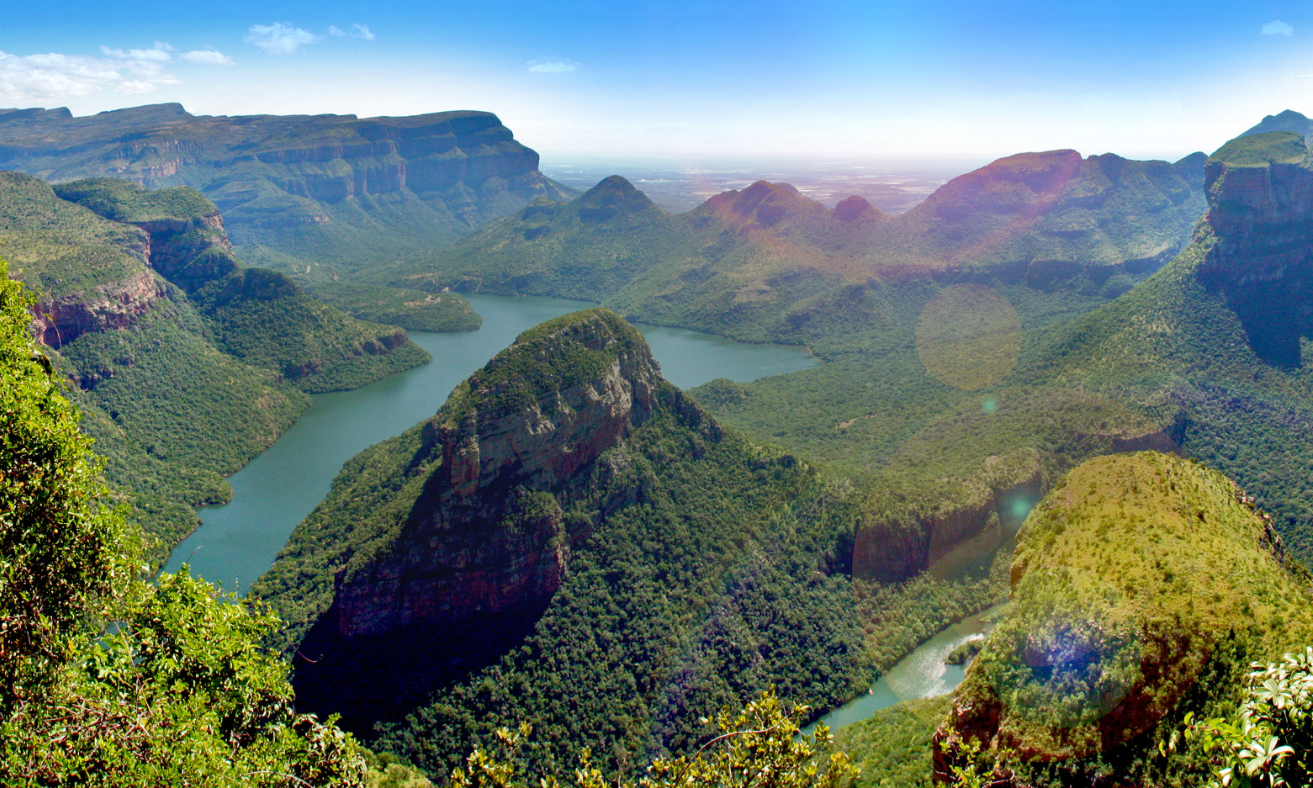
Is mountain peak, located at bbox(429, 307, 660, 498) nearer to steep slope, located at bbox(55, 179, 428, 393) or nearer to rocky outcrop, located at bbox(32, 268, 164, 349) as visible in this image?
rocky outcrop, located at bbox(32, 268, 164, 349)

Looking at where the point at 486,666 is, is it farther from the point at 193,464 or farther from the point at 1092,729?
the point at 193,464

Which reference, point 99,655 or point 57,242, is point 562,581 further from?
point 57,242

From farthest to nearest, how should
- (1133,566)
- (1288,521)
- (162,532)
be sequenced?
(162,532) → (1288,521) → (1133,566)

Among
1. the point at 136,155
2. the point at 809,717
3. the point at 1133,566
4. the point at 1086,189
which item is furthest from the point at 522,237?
the point at 1133,566

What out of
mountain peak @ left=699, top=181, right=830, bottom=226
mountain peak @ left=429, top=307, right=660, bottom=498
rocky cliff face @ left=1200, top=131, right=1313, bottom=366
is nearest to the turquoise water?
mountain peak @ left=429, top=307, right=660, bottom=498

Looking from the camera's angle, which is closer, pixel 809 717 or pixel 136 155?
pixel 809 717

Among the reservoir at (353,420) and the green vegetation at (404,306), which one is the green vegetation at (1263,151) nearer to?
the reservoir at (353,420)

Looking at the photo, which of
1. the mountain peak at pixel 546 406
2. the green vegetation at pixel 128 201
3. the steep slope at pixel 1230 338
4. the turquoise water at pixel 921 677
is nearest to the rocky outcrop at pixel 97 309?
the green vegetation at pixel 128 201

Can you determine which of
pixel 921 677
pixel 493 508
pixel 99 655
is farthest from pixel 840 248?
pixel 99 655
